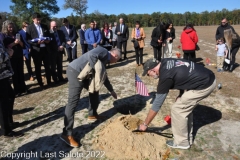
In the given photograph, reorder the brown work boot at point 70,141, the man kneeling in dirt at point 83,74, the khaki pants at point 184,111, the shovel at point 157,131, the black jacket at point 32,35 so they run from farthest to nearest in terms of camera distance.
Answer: the black jacket at point 32,35 < the shovel at point 157,131 < the brown work boot at point 70,141 < the man kneeling in dirt at point 83,74 < the khaki pants at point 184,111

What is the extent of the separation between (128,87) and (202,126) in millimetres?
2816

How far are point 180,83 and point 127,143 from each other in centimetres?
126

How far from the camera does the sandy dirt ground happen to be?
11.1ft

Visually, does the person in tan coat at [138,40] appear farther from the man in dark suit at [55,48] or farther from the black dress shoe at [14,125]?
the black dress shoe at [14,125]

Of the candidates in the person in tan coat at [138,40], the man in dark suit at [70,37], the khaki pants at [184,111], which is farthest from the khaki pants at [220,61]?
the man in dark suit at [70,37]

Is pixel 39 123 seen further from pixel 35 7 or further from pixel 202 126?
pixel 35 7

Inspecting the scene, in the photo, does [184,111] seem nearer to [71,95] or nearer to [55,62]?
[71,95]

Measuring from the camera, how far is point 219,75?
7641mm

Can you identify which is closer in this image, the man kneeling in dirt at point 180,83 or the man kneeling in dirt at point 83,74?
the man kneeling in dirt at point 180,83

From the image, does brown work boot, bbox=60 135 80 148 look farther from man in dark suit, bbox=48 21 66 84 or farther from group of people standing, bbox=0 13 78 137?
man in dark suit, bbox=48 21 66 84

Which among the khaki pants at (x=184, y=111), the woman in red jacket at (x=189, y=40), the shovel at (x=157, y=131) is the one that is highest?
the woman in red jacket at (x=189, y=40)

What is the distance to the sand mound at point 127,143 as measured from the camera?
10.8ft

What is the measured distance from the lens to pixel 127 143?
3.41 metres

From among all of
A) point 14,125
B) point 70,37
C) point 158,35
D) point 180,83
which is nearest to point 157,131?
point 180,83
